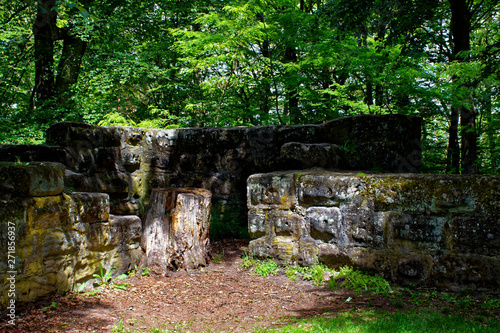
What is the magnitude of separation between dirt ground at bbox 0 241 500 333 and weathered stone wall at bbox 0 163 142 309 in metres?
0.20

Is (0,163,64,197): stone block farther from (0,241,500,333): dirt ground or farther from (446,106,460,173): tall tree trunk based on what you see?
(446,106,460,173): tall tree trunk

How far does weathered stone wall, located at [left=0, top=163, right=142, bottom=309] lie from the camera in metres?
2.80

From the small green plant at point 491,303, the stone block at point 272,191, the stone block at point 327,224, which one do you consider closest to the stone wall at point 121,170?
the stone block at point 272,191

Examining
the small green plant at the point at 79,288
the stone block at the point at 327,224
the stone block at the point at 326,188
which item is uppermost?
the stone block at the point at 326,188

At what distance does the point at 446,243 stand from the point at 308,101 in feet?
21.9

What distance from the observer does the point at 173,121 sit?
10.6 m

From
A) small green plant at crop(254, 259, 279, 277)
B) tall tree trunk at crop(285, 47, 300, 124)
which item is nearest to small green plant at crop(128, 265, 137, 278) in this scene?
small green plant at crop(254, 259, 279, 277)

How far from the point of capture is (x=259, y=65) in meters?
9.76

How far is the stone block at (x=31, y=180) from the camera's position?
286 cm

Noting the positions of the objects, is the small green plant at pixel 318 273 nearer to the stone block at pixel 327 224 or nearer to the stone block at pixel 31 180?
the stone block at pixel 327 224

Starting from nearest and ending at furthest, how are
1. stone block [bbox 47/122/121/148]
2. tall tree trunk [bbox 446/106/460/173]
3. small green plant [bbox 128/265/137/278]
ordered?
small green plant [bbox 128/265/137/278] < stone block [bbox 47/122/121/148] < tall tree trunk [bbox 446/106/460/173]

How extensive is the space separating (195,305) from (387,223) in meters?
2.12

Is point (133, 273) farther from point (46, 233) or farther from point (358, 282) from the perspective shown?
point (358, 282)

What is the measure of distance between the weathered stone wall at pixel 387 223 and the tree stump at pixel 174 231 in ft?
2.28
